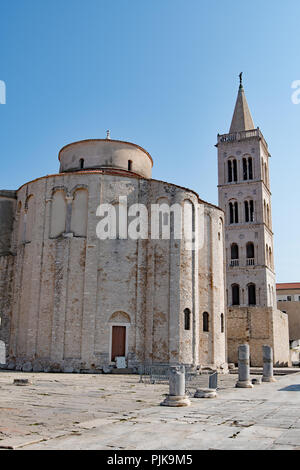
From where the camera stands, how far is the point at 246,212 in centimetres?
5019

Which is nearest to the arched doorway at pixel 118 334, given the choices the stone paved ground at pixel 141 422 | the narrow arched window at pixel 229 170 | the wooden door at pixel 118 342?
the wooden door at pixel 118 342

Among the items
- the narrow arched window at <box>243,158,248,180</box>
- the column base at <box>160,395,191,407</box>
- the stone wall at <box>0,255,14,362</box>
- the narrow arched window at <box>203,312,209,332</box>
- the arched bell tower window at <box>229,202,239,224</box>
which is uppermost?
the narrow arched window at <box>243,158,248,180</box>

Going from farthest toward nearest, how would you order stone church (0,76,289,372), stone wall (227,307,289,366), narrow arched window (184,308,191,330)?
stone wall (227,307,289,366) → narrow arched window (184,308,191,330) → stone church (0,76,289,372)

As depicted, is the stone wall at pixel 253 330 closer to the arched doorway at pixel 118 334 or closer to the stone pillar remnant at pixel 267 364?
the arched doorway at pixel 118 334

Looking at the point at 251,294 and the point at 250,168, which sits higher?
the point at 250,168

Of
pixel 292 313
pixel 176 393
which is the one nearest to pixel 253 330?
pixel 176 393

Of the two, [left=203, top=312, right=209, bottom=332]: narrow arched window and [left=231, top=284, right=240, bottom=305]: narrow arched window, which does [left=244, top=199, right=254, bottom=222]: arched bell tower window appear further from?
[left=203, top=312, right=209, bottom=332]: narrow arched window

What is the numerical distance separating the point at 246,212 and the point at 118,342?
3037cm

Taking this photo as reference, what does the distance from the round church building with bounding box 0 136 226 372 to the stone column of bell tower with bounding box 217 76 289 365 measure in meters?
20.9

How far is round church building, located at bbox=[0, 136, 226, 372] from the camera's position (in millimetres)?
23609

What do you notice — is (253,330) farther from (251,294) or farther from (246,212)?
(246,212)

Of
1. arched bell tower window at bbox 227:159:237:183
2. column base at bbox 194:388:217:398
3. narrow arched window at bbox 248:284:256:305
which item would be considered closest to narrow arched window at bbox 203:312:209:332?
column base at bbox 194:388:217:398

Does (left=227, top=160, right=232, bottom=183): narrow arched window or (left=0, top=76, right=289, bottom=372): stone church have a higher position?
(left=227, top=160, right=232, bottom=183): narrow arched window
